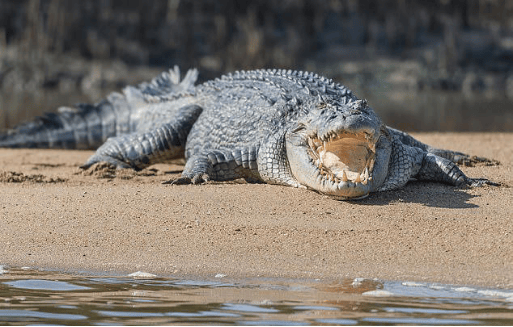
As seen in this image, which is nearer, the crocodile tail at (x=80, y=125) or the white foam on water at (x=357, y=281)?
the white foam on water at (x=357, y=281)

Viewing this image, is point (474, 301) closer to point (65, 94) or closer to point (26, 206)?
point (26, 206)

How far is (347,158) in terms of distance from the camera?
21.6 feet

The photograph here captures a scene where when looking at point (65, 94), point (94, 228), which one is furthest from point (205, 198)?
point (65, 94)

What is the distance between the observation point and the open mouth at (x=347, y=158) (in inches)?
254

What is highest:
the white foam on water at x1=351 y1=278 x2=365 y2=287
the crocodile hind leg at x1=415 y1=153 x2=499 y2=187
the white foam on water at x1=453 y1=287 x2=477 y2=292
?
the crocodile hind leg at x1=415 y1=153 x2=499 y2=187

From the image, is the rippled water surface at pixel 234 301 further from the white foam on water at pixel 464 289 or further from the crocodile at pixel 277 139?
the crocodile at pixel 277 139

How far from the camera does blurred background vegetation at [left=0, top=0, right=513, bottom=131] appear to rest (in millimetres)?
28484

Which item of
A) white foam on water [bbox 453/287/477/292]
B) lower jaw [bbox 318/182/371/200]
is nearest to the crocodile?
lower jaw [bbox 318/182/371/200]

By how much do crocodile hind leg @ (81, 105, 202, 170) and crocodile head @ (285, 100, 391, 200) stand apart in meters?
1.86

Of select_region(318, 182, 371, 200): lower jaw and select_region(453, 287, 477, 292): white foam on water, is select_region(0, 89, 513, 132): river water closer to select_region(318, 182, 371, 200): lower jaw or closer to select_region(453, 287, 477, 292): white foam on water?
select_region(318, 182, 371, 200): lower jaw

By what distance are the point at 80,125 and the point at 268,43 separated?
19.5m

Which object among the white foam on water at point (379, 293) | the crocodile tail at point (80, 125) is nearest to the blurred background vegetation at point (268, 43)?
the crocodile tail at point (80, 125)

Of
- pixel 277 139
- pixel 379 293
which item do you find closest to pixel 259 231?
pixel 379 293

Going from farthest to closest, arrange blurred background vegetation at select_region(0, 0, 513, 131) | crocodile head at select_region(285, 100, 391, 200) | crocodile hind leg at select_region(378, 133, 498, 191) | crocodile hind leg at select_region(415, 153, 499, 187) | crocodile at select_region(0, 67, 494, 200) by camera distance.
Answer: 1. blurred background vegetation at select_region(0, 0, 513, 131)
2. crocodile hind leg at select_region(415, 153, 499, 187)
3. crocodile hind leg at select_region(378, 133, 498, 191)
4. crocodile at select_region(0, 67, 494, 200)
5. crocodile head at select_region(285, 100, 391, 200)
